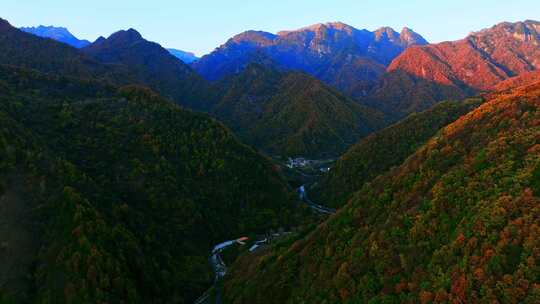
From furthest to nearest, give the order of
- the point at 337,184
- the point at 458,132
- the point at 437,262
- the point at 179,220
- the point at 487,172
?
the point at 337,184, the point at 179,220, the point at 458,132, the point at 487,172, the point at 437,262

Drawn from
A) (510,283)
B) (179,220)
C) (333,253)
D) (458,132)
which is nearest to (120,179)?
(179,220)

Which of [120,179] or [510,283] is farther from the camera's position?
[120,179]

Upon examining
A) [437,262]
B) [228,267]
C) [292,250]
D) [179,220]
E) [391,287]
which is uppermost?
[437,262]

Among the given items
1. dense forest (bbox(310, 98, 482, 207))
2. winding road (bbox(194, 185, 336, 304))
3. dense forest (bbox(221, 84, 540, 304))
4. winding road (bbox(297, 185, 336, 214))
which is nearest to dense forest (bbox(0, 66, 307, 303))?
winding road (bbox(194, 185, 336, 304))

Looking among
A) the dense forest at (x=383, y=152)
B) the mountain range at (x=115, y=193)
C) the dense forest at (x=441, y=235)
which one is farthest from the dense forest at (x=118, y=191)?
the dense forest at (x=383, y=152)

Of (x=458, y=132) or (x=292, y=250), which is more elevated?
(x=458, y=132)

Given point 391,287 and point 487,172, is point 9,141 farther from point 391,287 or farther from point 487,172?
point 487,172

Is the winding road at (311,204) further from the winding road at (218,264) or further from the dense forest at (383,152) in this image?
the winding road at (218,264)
